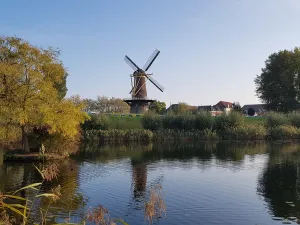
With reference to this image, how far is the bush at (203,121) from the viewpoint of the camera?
162ft

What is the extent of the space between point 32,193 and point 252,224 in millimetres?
9056

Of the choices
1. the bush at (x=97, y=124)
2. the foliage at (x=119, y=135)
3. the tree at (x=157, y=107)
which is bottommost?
the foliage at (x=119, y=135)

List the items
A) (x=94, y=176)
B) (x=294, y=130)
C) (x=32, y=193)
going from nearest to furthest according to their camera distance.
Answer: (x=32, y=193)
(x=94, y=176)
(x=294, y=130)

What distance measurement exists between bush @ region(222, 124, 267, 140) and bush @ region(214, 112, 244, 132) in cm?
119

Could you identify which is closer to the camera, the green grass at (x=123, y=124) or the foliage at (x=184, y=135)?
the foliage at (x=184, y=135)

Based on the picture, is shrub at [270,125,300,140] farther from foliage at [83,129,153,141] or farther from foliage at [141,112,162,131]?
foliage at [83,129,153,141]

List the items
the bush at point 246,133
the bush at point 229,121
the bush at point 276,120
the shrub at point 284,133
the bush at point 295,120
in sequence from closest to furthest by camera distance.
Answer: the bush at point 246,133 < the shrub at point 284,133 < the bush at point 229,121 < the bush at point 276,120 < the bush at point 295,120

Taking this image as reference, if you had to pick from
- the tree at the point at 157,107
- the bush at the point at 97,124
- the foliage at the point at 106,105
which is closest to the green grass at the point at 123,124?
the bush at the point at 97,124

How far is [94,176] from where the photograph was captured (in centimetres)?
1986

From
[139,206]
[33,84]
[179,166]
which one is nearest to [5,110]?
[33,84]

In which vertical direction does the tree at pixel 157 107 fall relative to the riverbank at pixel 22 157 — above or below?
above

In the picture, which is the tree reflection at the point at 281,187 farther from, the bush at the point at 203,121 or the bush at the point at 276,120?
the bush at the point at 276,120

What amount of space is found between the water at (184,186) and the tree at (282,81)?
4145cm

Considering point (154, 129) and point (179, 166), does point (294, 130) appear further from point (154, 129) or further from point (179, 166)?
point (179, 166)
